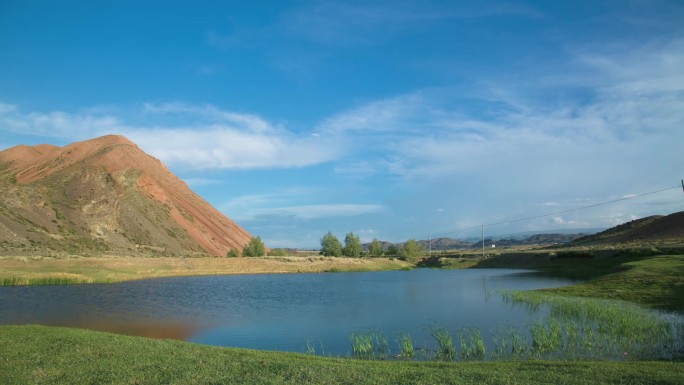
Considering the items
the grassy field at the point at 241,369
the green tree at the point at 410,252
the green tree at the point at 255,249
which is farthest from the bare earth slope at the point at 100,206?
the grassy field at the point at 241,369

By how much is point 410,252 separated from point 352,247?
55.4 feet

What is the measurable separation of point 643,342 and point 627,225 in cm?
15858

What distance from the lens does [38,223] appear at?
80188 millimetres

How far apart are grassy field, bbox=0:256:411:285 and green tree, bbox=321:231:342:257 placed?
28937mm

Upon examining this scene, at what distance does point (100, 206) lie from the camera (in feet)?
325

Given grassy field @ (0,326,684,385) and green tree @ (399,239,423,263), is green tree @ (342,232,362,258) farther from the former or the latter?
grassy field @ (0,326,684,385)

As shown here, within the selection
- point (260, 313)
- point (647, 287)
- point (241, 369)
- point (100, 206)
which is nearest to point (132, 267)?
point (260, 313)

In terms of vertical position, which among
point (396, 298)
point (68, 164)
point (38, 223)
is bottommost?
point (396, 298)

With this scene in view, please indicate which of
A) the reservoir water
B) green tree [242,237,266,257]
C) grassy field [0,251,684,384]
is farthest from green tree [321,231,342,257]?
grassy field [0,251,684,384]

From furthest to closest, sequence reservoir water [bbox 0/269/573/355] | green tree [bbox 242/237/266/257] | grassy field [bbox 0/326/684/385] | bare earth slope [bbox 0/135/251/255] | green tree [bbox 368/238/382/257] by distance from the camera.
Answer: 1. green tree [bbox 368/238/382/257]
2. green tree [bbox 242/237/266/257]
3. bare earth slope [bbox 0/135/251/255]
4. reservoir water [bbox 0/269/573/355]
5. grassy field [bbox 0/326/684/385]

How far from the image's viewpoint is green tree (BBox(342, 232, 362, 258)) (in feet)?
432

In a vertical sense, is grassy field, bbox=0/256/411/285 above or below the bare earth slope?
below

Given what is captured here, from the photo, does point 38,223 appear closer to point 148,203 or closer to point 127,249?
point 127,249

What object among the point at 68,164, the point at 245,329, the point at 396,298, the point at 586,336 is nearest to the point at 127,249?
the point at 68,164
